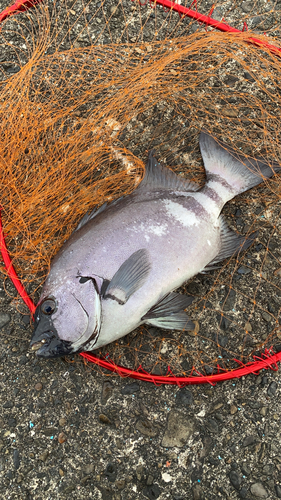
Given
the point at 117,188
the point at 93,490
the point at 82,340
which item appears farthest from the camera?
the point at 117,188

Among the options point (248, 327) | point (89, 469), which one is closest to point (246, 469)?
point (248, 327)

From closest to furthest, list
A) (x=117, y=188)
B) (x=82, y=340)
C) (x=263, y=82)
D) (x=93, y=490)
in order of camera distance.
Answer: (x=82, y=340) < (x=93, y=490) < (x=117, y=188) < (x=263, y=82)

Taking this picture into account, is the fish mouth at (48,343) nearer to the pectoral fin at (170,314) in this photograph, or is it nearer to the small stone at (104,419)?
the pectoral fin at (170,314)

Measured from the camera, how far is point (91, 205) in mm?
2531

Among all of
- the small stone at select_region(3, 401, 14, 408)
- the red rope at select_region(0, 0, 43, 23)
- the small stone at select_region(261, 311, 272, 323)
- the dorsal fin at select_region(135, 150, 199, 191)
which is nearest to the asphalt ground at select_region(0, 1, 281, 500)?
the small stone at select_region(3, 401, 14, 408)

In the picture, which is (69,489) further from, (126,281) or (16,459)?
(126,281)

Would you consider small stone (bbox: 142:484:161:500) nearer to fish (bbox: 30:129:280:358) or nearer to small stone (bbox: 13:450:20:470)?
small stone (bbox: 13:450:20:470)

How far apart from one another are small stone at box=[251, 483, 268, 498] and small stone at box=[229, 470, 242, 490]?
0.29ft

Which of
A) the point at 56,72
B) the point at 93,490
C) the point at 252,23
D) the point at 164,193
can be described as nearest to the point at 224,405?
the point at 93,490

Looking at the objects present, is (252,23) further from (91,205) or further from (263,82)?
(91,205)

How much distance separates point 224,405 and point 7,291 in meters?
A: 1.72

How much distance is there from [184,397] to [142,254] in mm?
1045

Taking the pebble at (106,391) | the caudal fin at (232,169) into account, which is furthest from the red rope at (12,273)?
the caudal fin at (232,169)

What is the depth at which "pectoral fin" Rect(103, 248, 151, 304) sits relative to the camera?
214 centimetres
